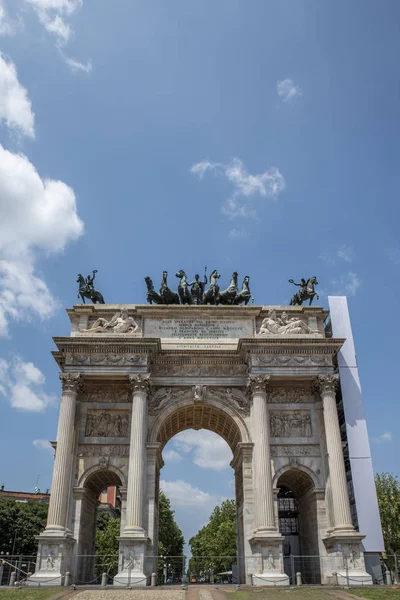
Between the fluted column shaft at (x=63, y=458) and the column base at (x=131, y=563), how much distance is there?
3.50 meters

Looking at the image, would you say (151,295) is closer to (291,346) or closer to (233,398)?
(233,398)

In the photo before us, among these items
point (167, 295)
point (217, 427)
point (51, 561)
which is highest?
point (167, 295)

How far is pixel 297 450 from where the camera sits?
30.7 meters

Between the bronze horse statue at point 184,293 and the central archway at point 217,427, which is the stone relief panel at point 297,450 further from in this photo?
the bronze horse statue at point 184,293

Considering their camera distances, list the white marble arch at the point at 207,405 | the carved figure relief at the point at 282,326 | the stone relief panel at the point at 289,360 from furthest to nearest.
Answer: the carved figure relief at the point at 282,326 → the stone relief panel at the point at 289,360 → the white marble arch at the point at 207,405

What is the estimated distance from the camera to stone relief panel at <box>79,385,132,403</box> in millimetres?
32062

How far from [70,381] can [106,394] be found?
A: 2713mm

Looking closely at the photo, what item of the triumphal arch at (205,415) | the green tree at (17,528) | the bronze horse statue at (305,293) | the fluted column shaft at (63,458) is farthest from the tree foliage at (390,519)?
the green tree at (17,528)

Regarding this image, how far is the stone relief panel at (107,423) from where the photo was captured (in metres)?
31.2

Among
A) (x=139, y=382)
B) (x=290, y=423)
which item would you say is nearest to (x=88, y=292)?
(x=139, y=382)

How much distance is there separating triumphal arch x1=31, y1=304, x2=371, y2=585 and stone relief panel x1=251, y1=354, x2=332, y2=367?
2.4 inches

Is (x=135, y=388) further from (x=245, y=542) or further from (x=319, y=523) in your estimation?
(x=319, y=523)

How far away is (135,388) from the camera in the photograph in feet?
99.8

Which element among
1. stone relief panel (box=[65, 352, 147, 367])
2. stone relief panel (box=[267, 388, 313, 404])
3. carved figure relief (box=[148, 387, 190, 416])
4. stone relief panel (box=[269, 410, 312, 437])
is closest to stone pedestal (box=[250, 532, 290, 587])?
stone relief panel (box=[269, 410, 312, 437])
